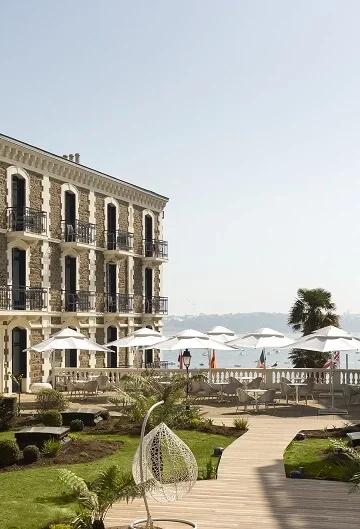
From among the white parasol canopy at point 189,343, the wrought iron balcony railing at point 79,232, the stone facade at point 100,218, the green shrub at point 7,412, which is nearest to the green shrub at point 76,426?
the green shrub at point 7,412

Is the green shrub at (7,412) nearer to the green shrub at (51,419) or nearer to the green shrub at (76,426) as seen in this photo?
the green shrub at (51,419)

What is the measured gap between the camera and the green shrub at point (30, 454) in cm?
1585

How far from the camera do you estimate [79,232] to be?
37.0 meters

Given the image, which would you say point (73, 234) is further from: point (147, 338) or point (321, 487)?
point (321, 487)

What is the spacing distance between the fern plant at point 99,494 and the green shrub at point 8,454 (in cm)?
490

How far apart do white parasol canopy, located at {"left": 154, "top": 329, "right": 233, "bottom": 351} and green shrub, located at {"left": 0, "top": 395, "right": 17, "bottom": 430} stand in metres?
7.65

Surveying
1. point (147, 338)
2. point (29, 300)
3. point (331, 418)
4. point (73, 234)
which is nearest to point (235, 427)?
point (331, 418)

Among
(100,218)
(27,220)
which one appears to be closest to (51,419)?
(27,220)

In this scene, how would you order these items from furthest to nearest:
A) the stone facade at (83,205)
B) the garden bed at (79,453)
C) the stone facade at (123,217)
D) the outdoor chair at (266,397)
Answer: the stone facade at (123,217) → the stone facade at (83,205) → the outdoor chair at (266,397) → the garden bed at (79,453)

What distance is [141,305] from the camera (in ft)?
145

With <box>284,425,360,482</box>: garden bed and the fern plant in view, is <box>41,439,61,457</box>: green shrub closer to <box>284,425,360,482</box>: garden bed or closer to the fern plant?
<box>284,425,360,482</box>: garden bed

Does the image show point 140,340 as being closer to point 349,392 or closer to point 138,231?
point 349,392

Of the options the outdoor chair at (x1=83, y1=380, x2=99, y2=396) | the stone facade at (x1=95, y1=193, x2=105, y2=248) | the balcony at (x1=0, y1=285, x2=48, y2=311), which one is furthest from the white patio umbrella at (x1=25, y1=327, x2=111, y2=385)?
the stone facade at (x1=95, y1=193, x2=105, y2=248)

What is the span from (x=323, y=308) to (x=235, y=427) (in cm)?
2041
